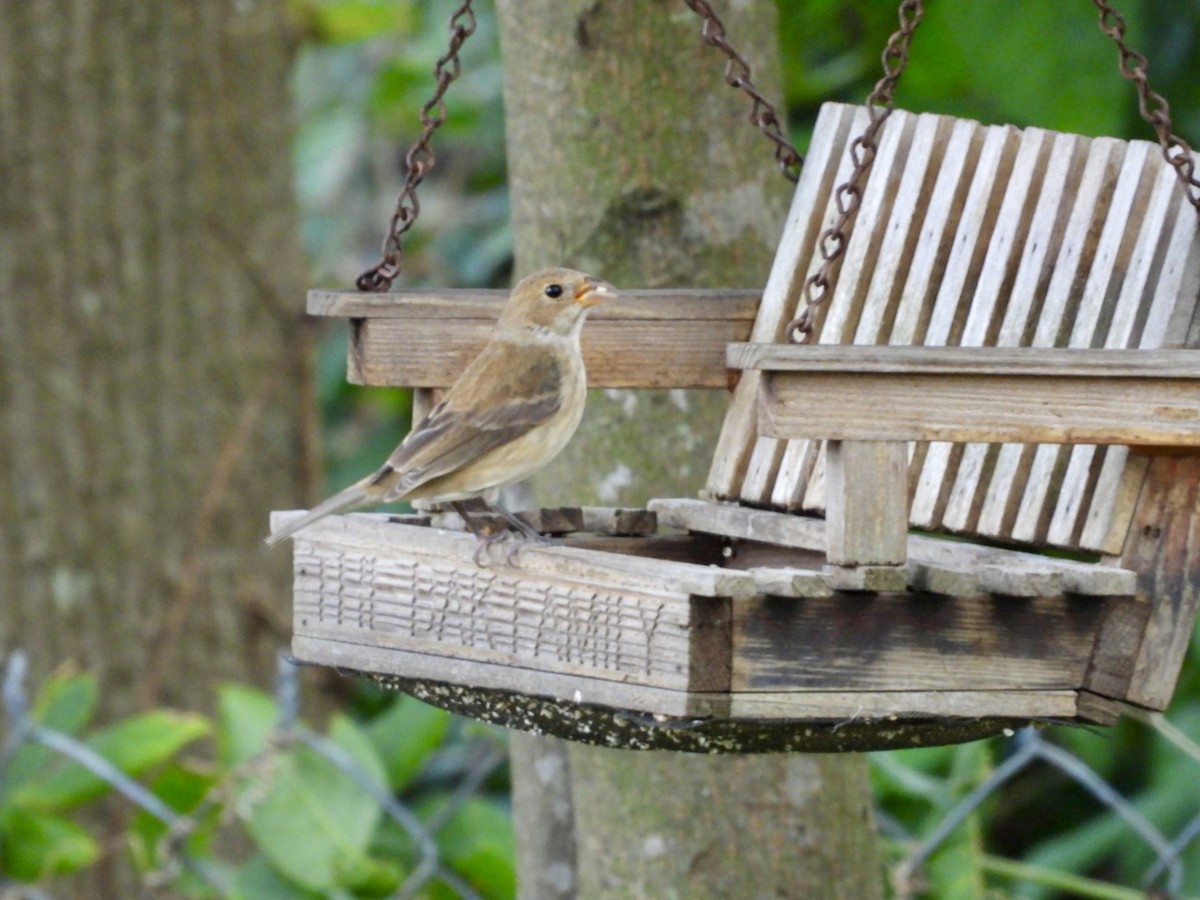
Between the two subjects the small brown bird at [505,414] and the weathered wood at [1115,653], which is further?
the small brown bird at [505,414]

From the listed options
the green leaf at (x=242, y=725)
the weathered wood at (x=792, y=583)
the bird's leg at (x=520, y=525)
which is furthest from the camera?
the green leaf at (x=242, y=725)

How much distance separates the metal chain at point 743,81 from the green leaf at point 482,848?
2012 millimetres

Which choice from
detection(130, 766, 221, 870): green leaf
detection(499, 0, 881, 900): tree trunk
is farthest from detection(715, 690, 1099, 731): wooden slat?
detection(130, 766, 221, 870): green leaf

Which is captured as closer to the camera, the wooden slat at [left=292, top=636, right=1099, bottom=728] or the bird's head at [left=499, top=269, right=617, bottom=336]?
the wooden slat at [left=292, top=636, right=1099, bottom=728]

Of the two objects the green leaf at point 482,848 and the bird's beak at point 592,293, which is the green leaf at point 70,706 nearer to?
the green leaf at point 482,848

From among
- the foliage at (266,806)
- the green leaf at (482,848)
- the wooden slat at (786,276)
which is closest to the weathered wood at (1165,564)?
the wooden slat at (786,276)

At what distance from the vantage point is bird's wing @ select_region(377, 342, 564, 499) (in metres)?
3.18

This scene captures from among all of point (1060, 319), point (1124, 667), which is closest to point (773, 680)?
point (1124, 667)

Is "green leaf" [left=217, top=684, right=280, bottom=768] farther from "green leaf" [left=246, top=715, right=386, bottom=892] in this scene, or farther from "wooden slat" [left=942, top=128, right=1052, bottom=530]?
"wooden slat" [left=942, top=128, right=1052, bottom=530]

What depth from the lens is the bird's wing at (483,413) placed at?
125 inches

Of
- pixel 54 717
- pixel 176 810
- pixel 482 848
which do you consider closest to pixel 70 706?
pixel 54 717

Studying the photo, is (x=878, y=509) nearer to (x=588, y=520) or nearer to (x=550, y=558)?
(x=550, y=558)

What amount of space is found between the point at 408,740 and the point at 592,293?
1809 mm

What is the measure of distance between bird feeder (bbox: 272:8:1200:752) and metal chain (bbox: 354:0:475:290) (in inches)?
2.5
